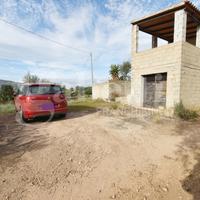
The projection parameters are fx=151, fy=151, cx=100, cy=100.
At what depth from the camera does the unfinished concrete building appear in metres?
7.52

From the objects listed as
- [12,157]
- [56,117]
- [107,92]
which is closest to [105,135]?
[12,157]

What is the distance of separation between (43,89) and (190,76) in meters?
7.49

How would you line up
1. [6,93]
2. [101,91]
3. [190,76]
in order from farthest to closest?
1. [6,93]
2. [101,91]
3. [190,76]

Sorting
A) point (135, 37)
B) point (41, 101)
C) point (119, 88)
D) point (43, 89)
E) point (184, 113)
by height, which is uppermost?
point (135, 37)

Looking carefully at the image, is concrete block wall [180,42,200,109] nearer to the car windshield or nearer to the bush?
the bush

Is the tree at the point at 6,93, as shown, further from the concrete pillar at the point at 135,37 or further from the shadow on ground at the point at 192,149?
the shadow on ground at the point at 192,149

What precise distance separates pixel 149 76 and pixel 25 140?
761cm

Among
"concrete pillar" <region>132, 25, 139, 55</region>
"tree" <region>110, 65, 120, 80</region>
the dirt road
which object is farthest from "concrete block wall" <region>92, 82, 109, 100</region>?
the dirt road

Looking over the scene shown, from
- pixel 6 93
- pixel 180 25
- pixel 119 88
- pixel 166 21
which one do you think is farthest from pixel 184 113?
pixel 6 93

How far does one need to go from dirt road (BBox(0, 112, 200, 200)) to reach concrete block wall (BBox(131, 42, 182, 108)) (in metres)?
3.21

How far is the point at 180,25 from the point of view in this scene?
753cm

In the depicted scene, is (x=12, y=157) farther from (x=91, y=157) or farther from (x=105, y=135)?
(x=105, y=135)

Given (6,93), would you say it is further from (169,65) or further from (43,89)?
(169,65)

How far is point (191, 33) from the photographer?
37.3 feet
